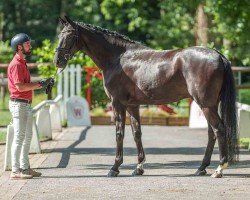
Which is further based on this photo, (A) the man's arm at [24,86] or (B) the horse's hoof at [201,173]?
(B) the horse's hoof at [201,173]

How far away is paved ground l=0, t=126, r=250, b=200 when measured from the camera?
11203 mm

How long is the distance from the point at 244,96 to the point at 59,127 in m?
6.58

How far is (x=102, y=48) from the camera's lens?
1409cm

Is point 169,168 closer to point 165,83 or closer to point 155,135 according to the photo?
point 165,83

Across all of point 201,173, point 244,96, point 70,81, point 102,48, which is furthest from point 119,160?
point 70,81

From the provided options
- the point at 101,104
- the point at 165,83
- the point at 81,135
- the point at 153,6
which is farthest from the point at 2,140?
the point at 153,6

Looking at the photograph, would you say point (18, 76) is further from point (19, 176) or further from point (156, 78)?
point (156, 78)

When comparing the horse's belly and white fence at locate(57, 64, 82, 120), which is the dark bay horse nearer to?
the horse's belly

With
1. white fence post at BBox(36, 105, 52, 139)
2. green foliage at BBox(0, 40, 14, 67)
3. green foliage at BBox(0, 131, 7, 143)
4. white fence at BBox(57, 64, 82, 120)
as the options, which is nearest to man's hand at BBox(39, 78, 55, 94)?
green foliage at BBox(0, 131, 7, 143)

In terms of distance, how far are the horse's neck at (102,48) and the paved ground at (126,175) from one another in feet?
5.36

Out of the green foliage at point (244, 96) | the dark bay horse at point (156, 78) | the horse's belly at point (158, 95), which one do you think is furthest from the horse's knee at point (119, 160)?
the green foliage at point (244, 96)

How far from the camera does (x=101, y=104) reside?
Result: 2827 centimetres

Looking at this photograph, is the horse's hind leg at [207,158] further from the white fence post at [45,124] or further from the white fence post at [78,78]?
the white fence post at [78,78]

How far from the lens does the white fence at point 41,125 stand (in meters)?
14.0
